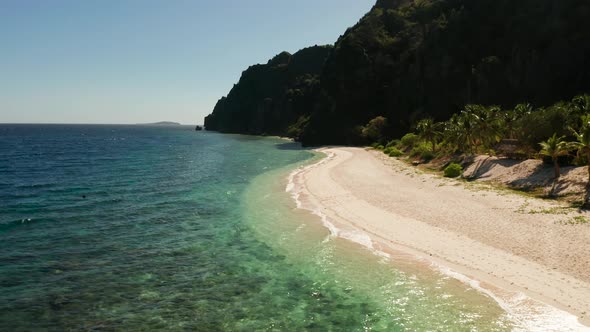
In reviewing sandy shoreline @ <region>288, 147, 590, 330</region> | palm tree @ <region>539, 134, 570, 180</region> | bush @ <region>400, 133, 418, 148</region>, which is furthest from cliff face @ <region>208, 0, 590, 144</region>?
sandy shoreline @ <region>288, 147, 590, 330</region>

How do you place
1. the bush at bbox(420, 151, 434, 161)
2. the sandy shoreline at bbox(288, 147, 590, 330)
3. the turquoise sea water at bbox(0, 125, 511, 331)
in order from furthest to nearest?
the bush at bbox(420, 151, 434, 161) → the sandy shoreline at bbox(288, 147, 590, 330) → the turquoise sea water at bbox(0, 125, 511, 331)

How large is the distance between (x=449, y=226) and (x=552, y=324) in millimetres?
11956

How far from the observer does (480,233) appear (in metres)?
23.4

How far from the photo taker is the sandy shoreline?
53.4 ft

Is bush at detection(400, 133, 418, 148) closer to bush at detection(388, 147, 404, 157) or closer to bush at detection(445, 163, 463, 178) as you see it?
bush at detection(388, 147, 404, 157)

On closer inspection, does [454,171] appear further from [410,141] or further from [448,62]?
[448,62]

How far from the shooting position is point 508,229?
927 inches

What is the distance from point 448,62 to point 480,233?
85123 millimetres

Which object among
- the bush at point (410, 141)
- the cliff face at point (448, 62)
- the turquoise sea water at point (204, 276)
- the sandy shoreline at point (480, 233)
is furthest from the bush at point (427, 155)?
the cliff face at point (448, 62)

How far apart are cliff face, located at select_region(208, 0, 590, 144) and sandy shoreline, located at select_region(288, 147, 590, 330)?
182 feet

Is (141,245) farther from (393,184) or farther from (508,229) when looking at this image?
(393,184)

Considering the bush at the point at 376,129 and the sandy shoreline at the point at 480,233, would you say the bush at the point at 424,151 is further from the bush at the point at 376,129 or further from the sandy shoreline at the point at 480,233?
the bush at the point at 376,129

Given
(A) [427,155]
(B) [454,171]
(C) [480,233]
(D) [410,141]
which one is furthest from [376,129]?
(C) [480,233]

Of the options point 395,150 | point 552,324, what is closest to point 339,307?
point 552,324
